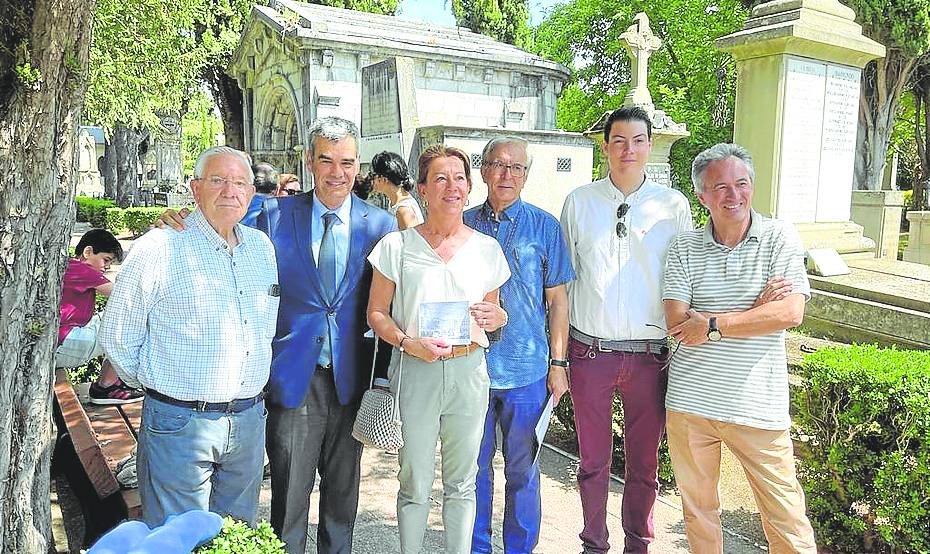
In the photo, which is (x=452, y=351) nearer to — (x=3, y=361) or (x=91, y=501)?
(x=3, y=361)

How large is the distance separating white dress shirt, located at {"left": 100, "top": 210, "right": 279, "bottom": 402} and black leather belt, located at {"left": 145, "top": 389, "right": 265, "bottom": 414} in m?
0.02

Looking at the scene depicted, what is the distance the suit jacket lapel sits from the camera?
320 centimetres

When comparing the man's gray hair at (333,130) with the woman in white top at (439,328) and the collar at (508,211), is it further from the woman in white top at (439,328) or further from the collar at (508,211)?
the collar at (508,211)

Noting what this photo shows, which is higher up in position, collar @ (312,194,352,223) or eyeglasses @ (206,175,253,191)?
eyeglasses @ (206,175,253,191)

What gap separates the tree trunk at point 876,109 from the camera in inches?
797

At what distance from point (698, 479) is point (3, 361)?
2936 mm

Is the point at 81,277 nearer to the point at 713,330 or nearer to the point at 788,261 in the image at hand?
the point at 713,330

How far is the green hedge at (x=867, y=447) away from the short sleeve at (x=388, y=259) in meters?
2.32

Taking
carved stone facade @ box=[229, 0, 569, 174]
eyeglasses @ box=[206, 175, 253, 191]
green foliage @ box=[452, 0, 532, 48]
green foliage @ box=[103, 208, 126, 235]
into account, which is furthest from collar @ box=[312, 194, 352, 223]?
green foliage @ box=[452, 0, 532, 48]

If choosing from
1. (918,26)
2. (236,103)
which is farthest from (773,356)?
(236,103)

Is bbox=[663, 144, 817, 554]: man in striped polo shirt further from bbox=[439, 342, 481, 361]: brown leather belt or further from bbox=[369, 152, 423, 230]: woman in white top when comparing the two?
bbox=[369, 152, 423, 230]: woman in white top

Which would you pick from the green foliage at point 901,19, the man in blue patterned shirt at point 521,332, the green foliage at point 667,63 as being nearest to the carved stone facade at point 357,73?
the green foliage at point 901,19

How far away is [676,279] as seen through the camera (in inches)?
129

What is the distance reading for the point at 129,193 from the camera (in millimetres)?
31453
